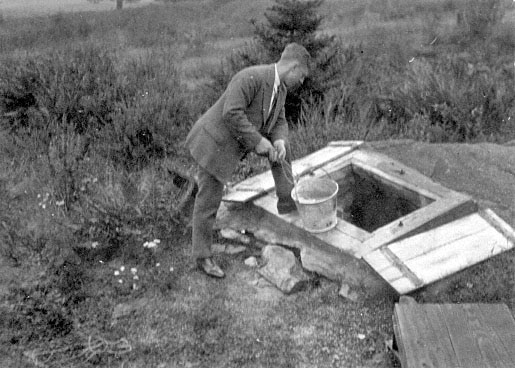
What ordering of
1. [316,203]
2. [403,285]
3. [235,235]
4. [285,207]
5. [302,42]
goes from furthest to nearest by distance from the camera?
[302,42], [235,235], [285,207], [316,203], [403,285]

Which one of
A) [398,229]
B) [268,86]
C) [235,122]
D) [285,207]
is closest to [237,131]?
[235,122]

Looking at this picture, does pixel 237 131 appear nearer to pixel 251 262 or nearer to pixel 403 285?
pixel 251 262

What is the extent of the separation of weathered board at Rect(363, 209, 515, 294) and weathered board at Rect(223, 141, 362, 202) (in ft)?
4.32

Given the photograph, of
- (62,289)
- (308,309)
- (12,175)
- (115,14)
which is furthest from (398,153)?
(115,14)

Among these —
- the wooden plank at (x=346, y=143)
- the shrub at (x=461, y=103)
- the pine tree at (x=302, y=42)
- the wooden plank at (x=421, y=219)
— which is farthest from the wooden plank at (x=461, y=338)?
the pine tree at (x=302, y=42)

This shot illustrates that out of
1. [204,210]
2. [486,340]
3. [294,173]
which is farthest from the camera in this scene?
[294,173]

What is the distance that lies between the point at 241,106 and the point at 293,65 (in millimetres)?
474

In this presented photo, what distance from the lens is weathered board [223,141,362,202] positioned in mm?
4875

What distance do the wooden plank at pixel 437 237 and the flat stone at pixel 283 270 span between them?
0.71m

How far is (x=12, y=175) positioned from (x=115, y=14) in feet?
49.9

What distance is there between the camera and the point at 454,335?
2.88m

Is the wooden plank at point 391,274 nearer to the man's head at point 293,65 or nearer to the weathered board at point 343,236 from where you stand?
the weathered board at point 343,236

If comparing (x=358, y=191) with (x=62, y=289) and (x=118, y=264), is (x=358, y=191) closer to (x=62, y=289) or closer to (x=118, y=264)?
(x=118, y=264)

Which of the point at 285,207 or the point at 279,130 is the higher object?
the point at 279,130
